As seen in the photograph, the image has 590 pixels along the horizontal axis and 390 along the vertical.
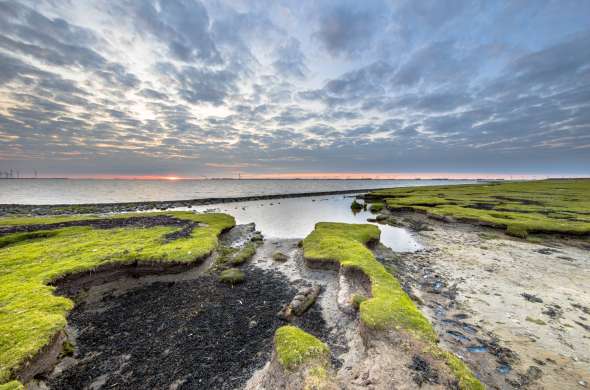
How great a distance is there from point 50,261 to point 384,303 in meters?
21.3

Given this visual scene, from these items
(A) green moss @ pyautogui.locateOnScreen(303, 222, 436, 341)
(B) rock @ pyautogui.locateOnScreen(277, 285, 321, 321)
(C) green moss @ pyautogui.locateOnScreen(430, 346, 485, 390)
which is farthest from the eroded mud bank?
(C) green moss @ pyautogui.locateOnScreen(430, 346, 485, 390)

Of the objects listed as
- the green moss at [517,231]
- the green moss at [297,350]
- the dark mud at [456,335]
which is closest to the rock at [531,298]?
the dark mud at [456,335]

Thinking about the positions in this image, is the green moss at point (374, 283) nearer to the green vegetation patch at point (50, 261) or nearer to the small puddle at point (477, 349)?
the small puddle at point (477, 349)

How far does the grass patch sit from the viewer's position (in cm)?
753

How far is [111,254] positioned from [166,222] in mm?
16089

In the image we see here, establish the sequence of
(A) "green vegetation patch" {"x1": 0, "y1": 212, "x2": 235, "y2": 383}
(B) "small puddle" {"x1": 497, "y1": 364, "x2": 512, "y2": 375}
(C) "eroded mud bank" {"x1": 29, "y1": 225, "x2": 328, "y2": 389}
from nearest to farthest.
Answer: (B) "small puddle" {"x1": 497, "y1": 364, "x2": 512, "y2": 375} → (C) "eroded mud bank" {"x1": 29, "y1": 225, "x2": 328, "y2": 389} → (A) "green vegetation patch" {"x1": 0, "y1": 212, "x2": 235, "y2": 383}

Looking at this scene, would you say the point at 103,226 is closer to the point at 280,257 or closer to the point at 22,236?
the point at 22,236

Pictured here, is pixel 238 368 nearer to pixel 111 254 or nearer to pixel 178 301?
pixel 178 301

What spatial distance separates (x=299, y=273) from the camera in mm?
17766

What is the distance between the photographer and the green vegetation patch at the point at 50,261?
8406mm

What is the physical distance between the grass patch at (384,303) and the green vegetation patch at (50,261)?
10.6 m

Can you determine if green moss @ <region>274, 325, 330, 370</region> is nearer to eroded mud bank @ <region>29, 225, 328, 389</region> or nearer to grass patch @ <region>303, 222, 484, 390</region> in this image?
eroded mud bank @ <region>29, 225, 328, 389</region>

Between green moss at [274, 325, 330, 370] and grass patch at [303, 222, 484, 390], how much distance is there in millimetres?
2433

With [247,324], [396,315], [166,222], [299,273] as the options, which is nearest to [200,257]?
[299,273]
